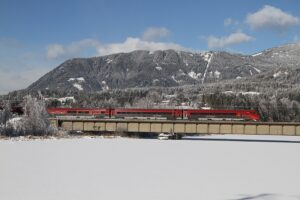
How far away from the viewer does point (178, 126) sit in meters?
79.6

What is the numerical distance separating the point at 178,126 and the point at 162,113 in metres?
5.99

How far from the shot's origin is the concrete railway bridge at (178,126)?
76.1 meters

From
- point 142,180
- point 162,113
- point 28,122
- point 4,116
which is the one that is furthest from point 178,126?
point 142,180

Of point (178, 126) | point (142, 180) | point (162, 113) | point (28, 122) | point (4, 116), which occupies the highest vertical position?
point (162, 113)

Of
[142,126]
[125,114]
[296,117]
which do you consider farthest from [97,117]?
[296,117]

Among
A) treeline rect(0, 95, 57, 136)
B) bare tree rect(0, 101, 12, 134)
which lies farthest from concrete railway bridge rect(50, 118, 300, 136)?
bare tree rect(0, 101, 12, 134)

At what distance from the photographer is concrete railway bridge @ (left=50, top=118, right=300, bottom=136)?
76125mm

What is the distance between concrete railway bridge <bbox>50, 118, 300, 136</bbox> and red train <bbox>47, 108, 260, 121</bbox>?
338cm

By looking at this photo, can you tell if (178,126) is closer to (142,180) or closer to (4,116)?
(4,116)

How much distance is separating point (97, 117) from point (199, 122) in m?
21.3

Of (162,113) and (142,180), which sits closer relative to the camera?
(142,180)

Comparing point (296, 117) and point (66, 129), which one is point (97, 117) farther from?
point (296, 117)

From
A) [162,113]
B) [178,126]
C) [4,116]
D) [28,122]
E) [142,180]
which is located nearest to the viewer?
[142,180]

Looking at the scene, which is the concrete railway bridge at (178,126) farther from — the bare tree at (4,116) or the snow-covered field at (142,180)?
the snow-covered field at (142,180)
